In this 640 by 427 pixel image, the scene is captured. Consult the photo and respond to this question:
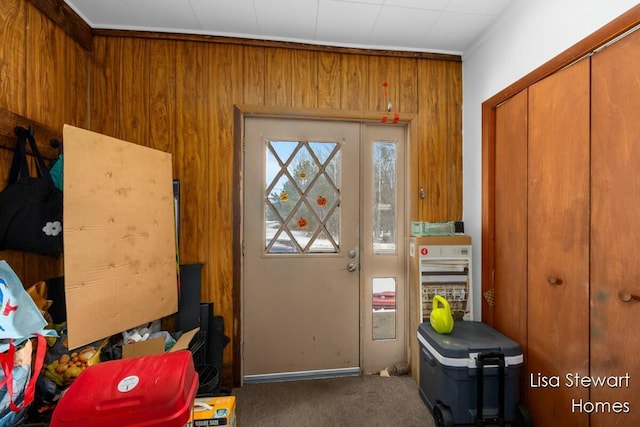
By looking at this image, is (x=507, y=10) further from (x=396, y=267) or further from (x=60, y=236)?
(x=60, y=236)

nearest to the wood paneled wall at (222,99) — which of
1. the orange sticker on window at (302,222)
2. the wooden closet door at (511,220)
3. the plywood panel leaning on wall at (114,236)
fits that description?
the plywood panel leaning on wall at (114,236)

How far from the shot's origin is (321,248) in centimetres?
228

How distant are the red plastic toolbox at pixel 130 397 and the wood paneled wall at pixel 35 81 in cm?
103

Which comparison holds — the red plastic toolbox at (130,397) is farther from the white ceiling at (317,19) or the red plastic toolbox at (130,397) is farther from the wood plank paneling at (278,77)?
the white ceiling at (317,19)

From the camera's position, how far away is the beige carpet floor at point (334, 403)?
5.90 feet

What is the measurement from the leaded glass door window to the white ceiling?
2.61 feet

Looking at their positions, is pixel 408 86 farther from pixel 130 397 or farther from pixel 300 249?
pixel 130 397

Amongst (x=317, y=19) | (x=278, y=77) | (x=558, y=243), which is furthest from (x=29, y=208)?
(x=558, y=243)

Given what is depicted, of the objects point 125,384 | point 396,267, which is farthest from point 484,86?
point 125,384

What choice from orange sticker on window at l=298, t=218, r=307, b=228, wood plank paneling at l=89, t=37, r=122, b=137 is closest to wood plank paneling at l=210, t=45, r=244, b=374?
orange sticker on window at l=298, t=218, r=307, b=228

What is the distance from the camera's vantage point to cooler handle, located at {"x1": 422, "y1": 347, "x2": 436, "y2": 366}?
1752 millimetres

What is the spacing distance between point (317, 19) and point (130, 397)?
2240 mm

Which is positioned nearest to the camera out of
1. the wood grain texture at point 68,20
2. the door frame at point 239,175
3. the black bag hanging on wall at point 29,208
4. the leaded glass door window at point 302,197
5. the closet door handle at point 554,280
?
the black bag hanging on wall at point 29,208

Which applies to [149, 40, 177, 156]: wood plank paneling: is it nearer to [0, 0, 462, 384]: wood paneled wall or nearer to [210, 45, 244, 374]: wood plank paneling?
[0, 0, 462, 384]: wood paneled wall
